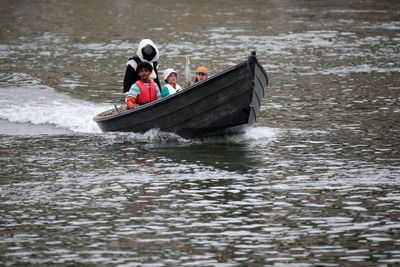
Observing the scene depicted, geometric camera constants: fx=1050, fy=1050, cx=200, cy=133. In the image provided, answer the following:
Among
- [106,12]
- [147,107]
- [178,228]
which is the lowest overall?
[178,228]

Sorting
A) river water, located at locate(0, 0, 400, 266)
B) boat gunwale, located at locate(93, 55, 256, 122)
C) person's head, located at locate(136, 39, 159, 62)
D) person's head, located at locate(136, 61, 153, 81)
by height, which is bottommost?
river water, located at locate(0, 0, 400, 266)

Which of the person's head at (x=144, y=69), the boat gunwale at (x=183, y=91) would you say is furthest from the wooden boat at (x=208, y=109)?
the person's head at (x=144, y=69)

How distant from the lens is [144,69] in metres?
20.2

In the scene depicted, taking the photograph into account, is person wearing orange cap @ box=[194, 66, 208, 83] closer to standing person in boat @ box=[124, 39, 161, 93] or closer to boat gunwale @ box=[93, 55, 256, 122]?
boat gunwale @ box=[93, 55, 256, 122]

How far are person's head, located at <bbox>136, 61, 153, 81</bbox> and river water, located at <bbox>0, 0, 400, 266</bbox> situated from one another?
1.14 metres

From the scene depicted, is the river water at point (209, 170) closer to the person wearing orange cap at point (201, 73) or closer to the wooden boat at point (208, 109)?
the wooden boat at point (208, 109)

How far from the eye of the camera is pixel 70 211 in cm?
1444

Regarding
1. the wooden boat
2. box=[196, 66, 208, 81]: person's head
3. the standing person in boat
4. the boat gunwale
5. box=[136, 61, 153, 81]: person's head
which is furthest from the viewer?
the standing person in boat

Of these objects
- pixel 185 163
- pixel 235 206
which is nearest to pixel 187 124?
pixel 185 163

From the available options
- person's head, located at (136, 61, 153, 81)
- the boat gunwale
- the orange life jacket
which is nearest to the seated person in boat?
the orange life jacket

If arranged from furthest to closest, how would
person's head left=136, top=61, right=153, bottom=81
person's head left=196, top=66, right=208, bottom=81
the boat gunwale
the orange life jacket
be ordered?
1. the orange life jacket
2. person's head left=136, top=61, right=153, bottom=81
3. person's head left=196, top=66, right=208, bottom=81
4. the boat gunwale

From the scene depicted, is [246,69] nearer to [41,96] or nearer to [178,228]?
[178,228]

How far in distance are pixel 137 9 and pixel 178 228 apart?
42213mm

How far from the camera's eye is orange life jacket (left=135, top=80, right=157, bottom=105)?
20.4 meters
